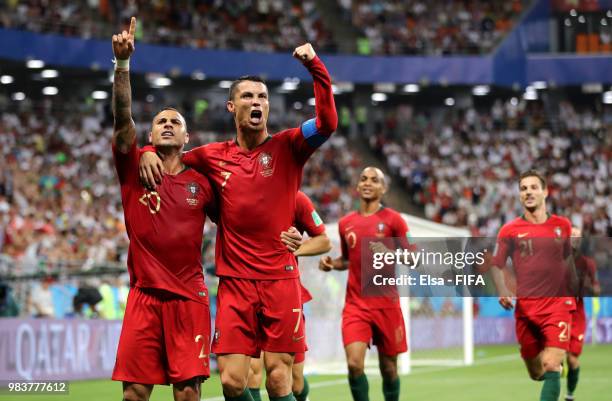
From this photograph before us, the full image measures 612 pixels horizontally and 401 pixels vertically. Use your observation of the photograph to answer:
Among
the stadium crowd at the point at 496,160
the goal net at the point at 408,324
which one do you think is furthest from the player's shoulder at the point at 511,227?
the stadium crowd at the point at 496,160

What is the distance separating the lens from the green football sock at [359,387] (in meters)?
11.0

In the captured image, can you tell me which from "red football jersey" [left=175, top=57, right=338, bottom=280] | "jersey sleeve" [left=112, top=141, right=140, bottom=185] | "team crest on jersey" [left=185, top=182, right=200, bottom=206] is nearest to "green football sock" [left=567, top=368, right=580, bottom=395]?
"red football jersey" [left=175, top=57, right=338, bottom=280]

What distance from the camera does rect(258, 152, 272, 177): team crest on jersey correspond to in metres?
7.77

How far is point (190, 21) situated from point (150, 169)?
108 feet

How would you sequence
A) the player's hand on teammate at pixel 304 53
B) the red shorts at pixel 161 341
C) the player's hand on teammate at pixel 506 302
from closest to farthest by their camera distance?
the player's hand on teammate at pixel 304 53 < the red shorts at pixel 161 341 < the player's hand on teammate at pixel 506 302

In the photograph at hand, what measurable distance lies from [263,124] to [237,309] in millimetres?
1275

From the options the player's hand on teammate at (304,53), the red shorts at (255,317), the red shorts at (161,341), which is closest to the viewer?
the player's hand on teammate at (304,53)

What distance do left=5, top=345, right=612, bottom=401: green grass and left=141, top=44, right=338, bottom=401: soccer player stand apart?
6.49 metres

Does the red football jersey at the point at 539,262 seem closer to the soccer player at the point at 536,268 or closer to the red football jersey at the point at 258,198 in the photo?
the soccer player at the point at 536,268

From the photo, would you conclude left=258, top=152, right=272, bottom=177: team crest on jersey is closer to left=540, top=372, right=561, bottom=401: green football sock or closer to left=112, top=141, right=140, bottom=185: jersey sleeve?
left=112, top=141, right=140, bottom=185: jersey sleeve

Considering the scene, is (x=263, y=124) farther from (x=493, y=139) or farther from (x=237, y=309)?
(x=493, y=139)

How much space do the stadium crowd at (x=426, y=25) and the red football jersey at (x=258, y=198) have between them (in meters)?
35.5

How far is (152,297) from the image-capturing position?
7617 mm

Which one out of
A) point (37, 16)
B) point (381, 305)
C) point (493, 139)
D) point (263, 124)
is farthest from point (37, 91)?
point (263, 124)
